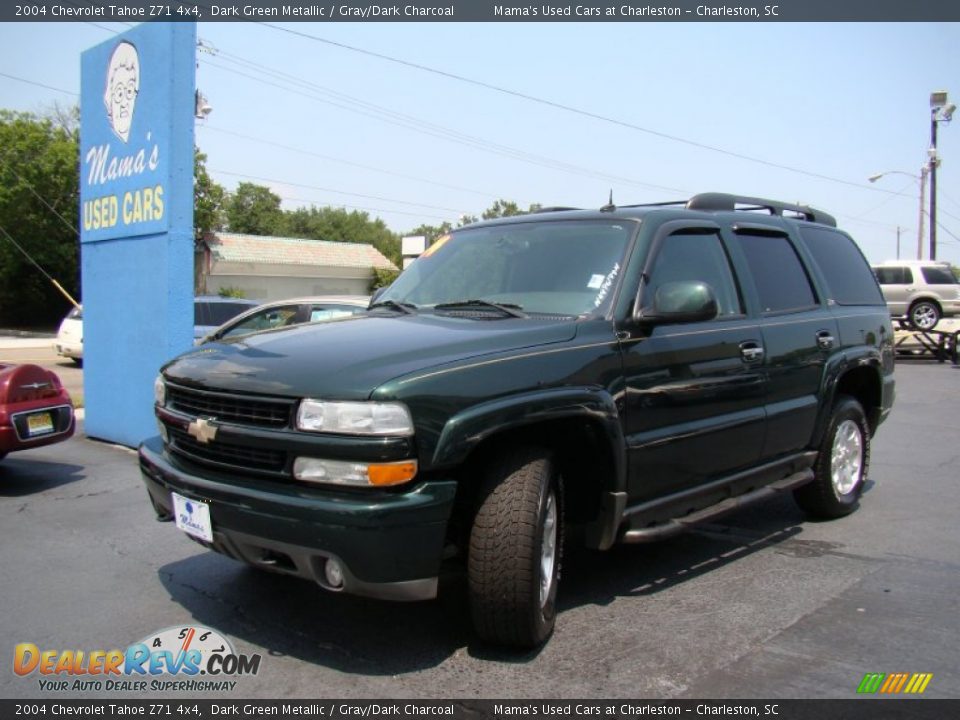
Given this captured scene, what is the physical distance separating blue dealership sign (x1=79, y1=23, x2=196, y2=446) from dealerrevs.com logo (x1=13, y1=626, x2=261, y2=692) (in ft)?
15.2

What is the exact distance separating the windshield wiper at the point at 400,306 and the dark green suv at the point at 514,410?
14 mm

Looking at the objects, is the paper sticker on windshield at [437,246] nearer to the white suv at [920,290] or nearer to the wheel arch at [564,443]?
the wheel arch at [564,443]

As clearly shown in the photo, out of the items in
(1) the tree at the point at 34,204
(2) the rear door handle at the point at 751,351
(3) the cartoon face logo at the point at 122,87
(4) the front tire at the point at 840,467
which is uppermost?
(1) the tree at the point at 34,204

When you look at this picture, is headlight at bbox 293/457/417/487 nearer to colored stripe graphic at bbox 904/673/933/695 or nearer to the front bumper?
the front bumper

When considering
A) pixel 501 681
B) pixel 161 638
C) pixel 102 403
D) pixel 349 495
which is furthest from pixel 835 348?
pixel 102 403

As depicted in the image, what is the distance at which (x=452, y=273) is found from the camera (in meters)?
4.72

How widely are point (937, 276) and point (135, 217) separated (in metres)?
22.5

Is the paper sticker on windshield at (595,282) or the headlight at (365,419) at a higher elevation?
the paper sticker on windshield at (595,282)

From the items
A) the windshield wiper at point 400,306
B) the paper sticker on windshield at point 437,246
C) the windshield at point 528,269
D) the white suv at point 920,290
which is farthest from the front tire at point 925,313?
the windshield wiper at point 400,306

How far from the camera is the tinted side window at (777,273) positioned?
5027 millimetres

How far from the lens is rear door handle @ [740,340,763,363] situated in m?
4.60

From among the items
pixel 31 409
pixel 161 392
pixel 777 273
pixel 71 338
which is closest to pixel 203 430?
pixel 161 392

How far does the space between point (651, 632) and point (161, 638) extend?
2.21 meters

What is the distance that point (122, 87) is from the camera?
832 cm
